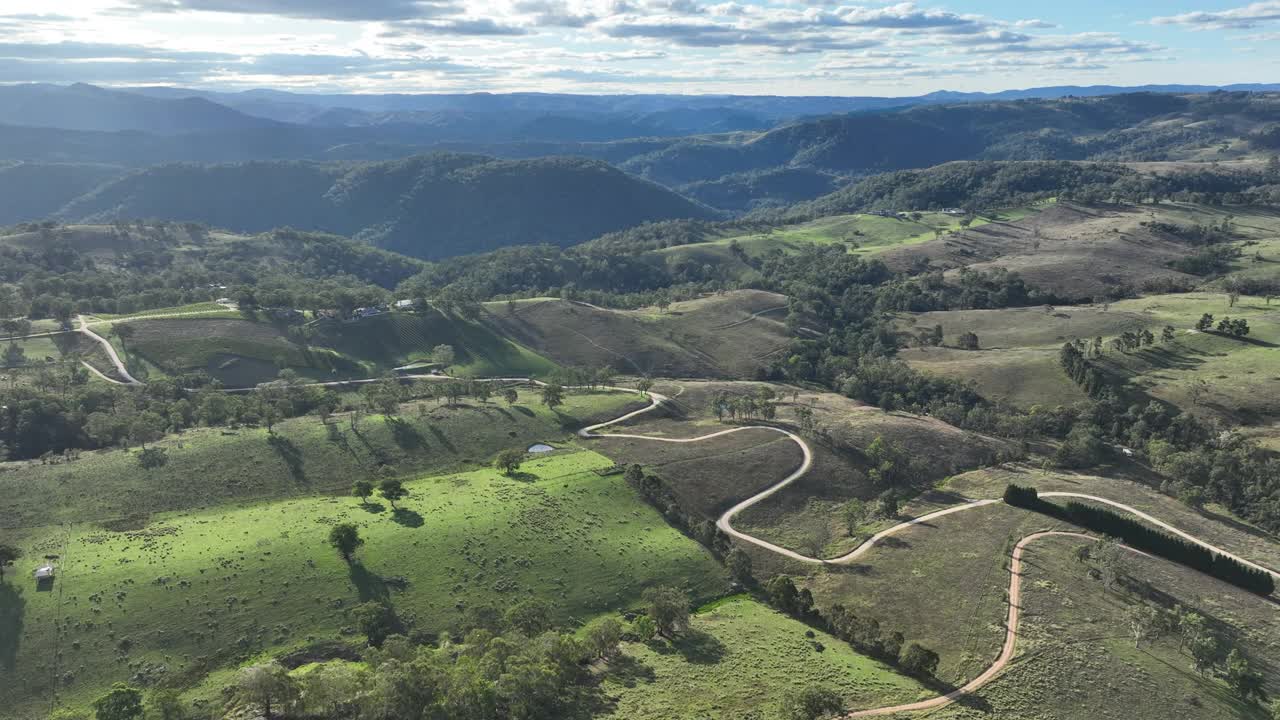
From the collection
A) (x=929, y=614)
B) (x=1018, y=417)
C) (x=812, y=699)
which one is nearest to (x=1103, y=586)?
(x=929, y=614)

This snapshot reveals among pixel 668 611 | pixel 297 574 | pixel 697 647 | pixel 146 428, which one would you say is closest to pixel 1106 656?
pixel 697 647

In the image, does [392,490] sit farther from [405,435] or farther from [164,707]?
[164,707]

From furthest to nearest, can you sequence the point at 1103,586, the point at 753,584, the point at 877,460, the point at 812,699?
1. the point at 877,460
2. the point at 753,584
3. the point at 1103,586
4. the point at 812,699

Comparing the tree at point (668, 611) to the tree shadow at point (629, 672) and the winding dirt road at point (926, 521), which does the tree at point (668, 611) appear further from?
the winding dirt road at point (926, 521)

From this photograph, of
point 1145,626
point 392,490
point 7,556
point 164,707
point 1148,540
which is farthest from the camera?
point 392,490

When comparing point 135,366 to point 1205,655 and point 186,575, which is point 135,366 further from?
point 1205,655

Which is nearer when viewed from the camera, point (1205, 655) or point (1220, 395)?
point (1205, 655)
